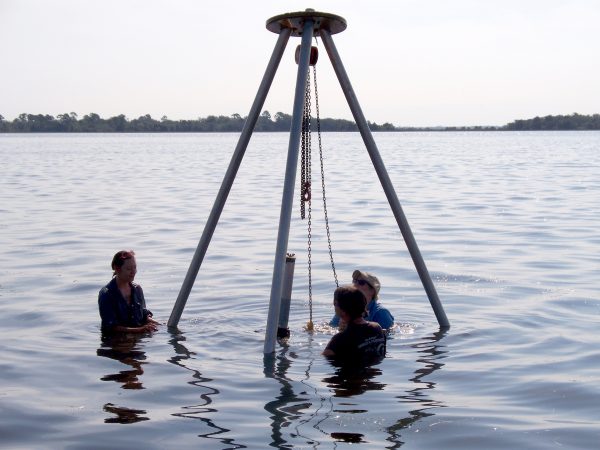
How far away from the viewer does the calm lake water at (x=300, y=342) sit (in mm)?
7969

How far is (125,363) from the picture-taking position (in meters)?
10.3

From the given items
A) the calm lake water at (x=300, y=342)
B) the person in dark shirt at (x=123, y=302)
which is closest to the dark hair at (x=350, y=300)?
the calm lake water at (x=300, y=342)

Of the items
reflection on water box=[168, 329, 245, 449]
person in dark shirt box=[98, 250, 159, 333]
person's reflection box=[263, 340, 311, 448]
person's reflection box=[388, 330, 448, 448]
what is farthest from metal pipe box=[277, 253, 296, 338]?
person in dark shirt box=[98, 250, 159, 333]

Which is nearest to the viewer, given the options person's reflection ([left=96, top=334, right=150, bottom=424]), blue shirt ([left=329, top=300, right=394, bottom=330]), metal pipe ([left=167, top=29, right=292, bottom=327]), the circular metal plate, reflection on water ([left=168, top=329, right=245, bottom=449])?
reflection on water ([left=168, top=329, right=245, bottom=449])

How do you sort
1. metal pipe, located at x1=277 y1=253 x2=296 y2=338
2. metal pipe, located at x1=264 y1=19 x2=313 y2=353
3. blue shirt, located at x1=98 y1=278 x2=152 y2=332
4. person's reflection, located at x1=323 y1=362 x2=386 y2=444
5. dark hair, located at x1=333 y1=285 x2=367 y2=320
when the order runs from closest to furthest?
person's reflection, located at x1=323 y1=362 x2=386 y2=444, dark hair, located at x1=333 y1=285 x2=367 y2=320, metal pipe, located at x1=264 y1=19 x2=313 y2=353, metal pipe, located at x1=277 y1=253 x2=296 y2=338, blue shirt, located at x1=98 y1=278 x2=152 y2=332

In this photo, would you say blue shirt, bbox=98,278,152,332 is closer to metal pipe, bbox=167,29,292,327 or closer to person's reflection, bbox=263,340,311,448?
metal pipe, bbox=167,29,292,327

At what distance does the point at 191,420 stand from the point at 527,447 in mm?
3042

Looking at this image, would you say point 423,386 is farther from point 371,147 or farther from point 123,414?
point 123,414

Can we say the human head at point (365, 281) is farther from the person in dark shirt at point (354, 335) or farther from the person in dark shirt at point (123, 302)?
the person in dark shirt at point (123, 302)

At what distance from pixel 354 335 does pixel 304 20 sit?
12.0ft

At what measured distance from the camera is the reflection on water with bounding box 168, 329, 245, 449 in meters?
7.75

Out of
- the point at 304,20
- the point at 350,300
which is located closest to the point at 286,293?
the point at 350,300

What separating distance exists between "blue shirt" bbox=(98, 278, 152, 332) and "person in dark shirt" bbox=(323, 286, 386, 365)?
9.89 ft

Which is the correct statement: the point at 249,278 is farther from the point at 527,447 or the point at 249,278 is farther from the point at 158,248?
the point at 527,447
